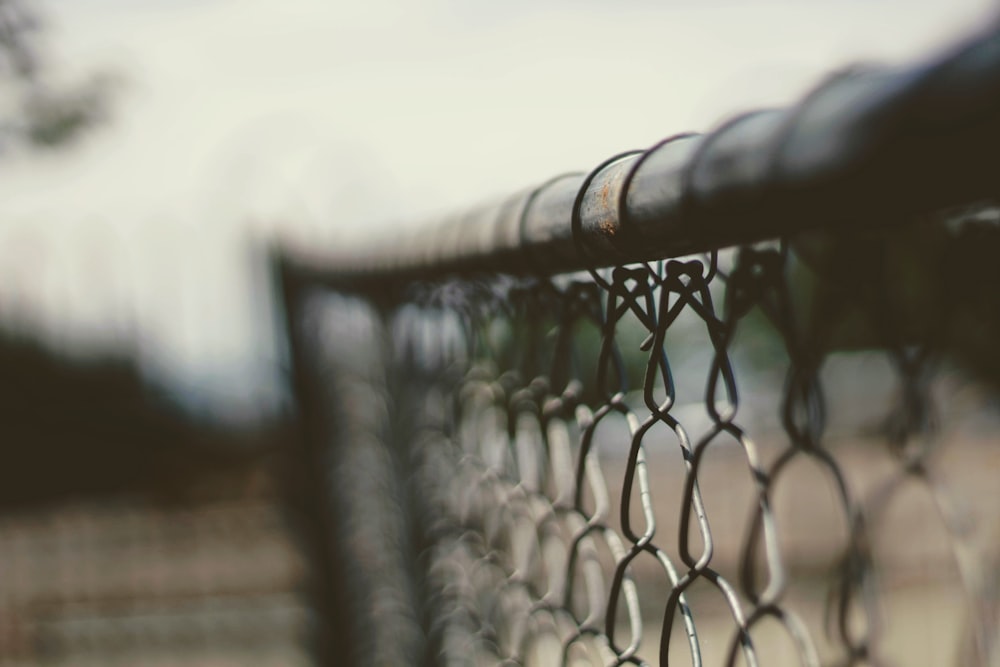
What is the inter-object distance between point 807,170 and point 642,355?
147 centimetres

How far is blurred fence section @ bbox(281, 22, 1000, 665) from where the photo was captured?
0.44 meters

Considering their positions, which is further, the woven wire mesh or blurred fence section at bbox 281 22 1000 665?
the woven wire mesh

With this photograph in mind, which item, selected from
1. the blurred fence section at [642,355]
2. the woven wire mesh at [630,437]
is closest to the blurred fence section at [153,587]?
the blurred fence section at [642,355]

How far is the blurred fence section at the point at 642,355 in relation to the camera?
443 mm

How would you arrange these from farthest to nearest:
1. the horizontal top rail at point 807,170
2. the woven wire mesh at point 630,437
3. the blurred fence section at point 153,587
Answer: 1. the blurred fence section at point 153,587
2. the woven wire mesh at point 630,437
3. the horizontal top rail at point 807,170

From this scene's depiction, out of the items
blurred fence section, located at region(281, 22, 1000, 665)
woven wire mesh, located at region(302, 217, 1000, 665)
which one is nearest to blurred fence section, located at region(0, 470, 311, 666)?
blurred fence section, located at region(281, 22, 1000, 665)

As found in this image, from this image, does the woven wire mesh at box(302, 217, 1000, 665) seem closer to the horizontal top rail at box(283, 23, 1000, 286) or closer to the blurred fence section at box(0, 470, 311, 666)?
the horizontal top rail at box(283, 23, 1000, 286)

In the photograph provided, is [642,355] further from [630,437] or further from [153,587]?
[153,587]

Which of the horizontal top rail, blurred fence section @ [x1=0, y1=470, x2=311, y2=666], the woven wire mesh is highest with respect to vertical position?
the horizontal top rail

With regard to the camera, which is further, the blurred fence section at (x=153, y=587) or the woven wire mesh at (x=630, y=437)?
the blurred fence section at (x=153, y=587)

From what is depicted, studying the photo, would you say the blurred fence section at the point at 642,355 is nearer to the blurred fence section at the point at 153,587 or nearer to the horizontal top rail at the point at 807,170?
the horizontal top rail at the point at 807,170

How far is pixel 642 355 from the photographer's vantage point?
6.24 feet

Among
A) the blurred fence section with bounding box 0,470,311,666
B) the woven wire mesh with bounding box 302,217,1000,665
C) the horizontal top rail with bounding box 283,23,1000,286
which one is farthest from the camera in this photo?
the blurred fence section with bounding box 0,470,311,666

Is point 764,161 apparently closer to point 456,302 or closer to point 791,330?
point 791,330
